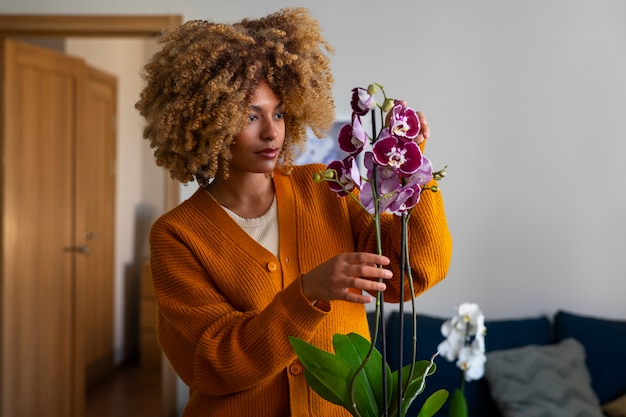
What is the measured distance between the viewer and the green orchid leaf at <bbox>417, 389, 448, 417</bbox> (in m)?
1.14

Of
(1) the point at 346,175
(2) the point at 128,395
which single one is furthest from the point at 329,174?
(2) the point at 128,395


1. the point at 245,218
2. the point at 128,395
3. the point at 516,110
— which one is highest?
the point at 516,110

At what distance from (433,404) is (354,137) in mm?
401

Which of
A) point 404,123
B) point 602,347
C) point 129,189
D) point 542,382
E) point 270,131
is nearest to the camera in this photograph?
point 404,123

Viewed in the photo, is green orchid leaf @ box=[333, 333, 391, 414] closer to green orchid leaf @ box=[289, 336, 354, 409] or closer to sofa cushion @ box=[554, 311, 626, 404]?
green orchid leaf @ box=[289, 336, 354, 409]

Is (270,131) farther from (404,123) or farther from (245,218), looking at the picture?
(404,123)

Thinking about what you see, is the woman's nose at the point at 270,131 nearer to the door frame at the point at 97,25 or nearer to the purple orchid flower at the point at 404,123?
the purple orchid flower at the point at 404,123

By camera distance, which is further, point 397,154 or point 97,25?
point 97,25

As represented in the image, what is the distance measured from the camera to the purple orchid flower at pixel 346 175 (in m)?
1.13

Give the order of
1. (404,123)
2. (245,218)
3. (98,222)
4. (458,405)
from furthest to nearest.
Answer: (98,222)
(245,218)
(404,123)
(458,405)

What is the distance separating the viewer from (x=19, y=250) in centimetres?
443

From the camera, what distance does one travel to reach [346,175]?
3.76ft

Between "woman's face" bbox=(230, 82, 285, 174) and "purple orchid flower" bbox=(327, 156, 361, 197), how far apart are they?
0.98 ft

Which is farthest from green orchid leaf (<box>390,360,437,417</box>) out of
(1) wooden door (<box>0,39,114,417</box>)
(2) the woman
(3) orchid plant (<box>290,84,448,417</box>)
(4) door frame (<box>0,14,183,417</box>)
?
(1) wooden door (<box>0,39,114,417</box>)
